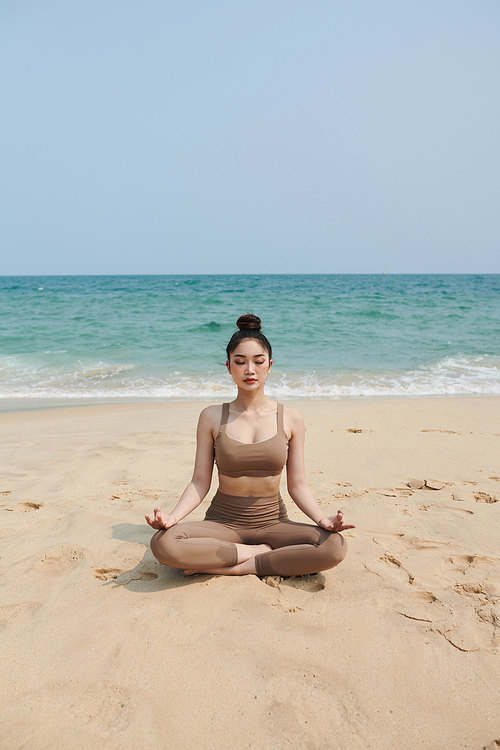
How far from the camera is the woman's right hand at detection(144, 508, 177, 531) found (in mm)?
2824

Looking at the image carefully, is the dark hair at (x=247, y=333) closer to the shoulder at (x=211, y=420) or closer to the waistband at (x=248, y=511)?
the shoulder at (x=211, y=420)


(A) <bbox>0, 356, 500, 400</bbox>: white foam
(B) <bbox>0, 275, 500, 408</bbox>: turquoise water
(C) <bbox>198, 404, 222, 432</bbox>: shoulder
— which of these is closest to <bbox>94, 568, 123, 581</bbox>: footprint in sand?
(C) <bbox>198, 404, 222, 432</bbox>: shoulder

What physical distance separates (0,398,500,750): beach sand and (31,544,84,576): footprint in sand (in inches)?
0.5

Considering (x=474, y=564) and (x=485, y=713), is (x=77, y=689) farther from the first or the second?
(x=474, y=564)

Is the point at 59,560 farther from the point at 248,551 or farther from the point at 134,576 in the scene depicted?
the point at 248,551

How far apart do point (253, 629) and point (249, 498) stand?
88 centimetres

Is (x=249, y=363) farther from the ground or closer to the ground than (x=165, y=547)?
farther from the ground

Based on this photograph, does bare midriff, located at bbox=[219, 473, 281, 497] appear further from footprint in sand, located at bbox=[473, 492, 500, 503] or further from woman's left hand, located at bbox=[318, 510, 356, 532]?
footprint in sand, located at bbox=[473, 492, 500, 503]

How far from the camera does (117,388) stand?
998 cm

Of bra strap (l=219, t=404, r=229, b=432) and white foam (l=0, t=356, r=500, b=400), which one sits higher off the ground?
bra strap (l=219, t=404, r=229, b=432)

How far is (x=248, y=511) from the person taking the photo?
3303mm

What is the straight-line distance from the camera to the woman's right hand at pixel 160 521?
9.27 ft

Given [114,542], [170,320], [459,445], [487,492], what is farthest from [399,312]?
[114,542]

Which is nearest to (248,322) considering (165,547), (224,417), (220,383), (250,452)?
(224,417)
